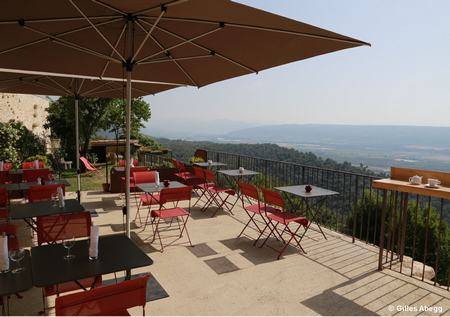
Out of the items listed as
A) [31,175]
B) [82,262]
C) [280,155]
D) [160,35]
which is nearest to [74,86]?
[31,175]

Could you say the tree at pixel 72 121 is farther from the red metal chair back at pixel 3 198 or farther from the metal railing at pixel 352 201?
the red metal chair back at pixel 3 198

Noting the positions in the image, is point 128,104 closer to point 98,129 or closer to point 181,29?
point 181,29

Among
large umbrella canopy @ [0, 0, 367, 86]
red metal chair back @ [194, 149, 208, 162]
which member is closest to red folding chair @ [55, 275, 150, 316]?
large umbrella canopy @ [0, 0, 367, 86]

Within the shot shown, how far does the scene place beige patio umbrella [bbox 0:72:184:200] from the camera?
23.7ft

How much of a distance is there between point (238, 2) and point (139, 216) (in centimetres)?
515

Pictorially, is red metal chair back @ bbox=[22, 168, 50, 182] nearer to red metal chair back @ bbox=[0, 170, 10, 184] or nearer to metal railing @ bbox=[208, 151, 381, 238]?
red metal chair back @ bbox=[0, 170, 10, 184]

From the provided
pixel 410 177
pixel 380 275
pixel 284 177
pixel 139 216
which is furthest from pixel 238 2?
pixel 284 177

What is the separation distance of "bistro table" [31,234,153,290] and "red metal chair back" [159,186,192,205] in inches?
76.8

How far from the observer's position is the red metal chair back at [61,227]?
3480mm

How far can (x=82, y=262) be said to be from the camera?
8.76 ft

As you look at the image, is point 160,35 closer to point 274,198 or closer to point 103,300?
point 274,198

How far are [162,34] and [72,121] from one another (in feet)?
54.6

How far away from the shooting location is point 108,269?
2518 mm

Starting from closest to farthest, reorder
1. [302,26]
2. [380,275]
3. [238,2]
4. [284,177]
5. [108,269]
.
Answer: [108,269] → [238,2] → [302,26] → [380,275] → [284,177]
